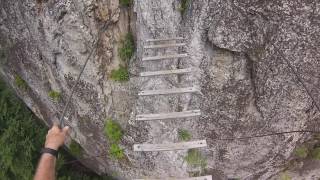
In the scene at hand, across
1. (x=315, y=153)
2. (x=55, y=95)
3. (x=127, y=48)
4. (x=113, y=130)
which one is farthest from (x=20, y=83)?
(x=315, y=153)

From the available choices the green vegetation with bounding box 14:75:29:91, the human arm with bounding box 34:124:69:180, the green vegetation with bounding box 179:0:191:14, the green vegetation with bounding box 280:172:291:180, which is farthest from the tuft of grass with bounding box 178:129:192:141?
the green vegetation with bounding box 14:75:29:91

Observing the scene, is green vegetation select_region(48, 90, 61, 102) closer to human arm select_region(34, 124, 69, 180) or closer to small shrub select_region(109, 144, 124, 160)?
small shrub select_region(109, 144, 124, 160)

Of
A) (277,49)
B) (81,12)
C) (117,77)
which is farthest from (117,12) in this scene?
(277,49)

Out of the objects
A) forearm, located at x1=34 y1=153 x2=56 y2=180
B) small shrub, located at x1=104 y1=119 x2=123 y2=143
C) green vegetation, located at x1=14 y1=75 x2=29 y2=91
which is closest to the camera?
forearm, located at x1=34 y1=153 x2=56 y2=180

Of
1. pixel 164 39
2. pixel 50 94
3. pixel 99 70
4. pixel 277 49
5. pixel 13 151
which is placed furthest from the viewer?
pixel 13 151

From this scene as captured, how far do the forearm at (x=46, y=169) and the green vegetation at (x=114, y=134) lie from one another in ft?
12.0

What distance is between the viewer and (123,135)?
23.5ft

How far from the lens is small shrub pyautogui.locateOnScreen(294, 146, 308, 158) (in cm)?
679

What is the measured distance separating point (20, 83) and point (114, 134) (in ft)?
7.78

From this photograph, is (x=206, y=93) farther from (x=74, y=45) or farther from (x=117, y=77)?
(x=74, y=45)

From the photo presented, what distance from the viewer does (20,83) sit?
8.16 meters

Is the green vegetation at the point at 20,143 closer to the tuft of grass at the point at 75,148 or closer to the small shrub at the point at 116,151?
the tuft of grass at the point at 75,148

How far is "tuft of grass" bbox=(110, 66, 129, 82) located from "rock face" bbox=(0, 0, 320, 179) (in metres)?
0.09

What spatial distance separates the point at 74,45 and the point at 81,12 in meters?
0.59
